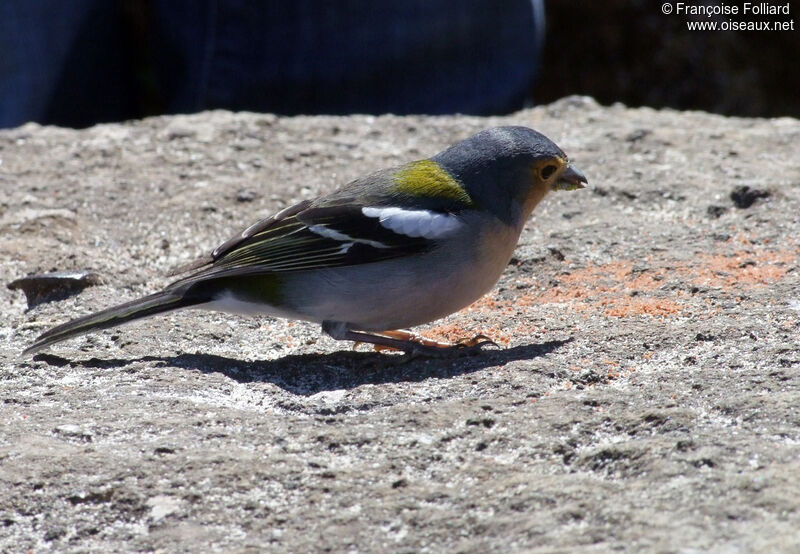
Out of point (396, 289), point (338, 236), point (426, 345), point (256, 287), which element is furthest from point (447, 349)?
point (256, 287)

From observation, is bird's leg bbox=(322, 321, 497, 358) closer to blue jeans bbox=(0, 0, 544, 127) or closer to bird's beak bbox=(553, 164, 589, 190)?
bird's beak bbox=(553, 164, 589, 190)

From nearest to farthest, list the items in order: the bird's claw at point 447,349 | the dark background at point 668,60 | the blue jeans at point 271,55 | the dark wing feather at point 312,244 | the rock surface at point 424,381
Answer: the rock surface at point 424,381 < the bird's claw at point 447,349 < the dark wing feather at point 312,244 < the blue jeans at point 271,55 < the dark background at point 668,60

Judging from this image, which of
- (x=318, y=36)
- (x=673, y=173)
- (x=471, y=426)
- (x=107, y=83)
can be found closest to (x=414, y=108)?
(x=318, y=36)

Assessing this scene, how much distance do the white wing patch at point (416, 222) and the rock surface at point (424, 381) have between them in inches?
19.2

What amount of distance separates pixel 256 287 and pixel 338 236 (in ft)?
1.23

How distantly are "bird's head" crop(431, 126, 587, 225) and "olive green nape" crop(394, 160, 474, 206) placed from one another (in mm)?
34

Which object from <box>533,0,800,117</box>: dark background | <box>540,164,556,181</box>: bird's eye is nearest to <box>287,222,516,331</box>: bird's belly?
<box>540,164,556,181</box>: bird's eye

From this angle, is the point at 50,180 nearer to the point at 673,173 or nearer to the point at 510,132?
the point at 510,132

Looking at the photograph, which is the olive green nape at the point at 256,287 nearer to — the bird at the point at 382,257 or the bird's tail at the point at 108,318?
the bird at the point at 382,257

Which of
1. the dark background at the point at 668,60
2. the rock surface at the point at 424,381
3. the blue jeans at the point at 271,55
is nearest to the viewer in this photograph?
the rock surface at the point at 424,381

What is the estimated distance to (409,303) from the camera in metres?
4.07

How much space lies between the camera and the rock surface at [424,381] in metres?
2.81

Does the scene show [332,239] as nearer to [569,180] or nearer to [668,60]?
[569,180]

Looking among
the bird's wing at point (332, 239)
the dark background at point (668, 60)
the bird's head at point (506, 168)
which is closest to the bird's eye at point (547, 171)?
the bird's head at point (506, 168)
